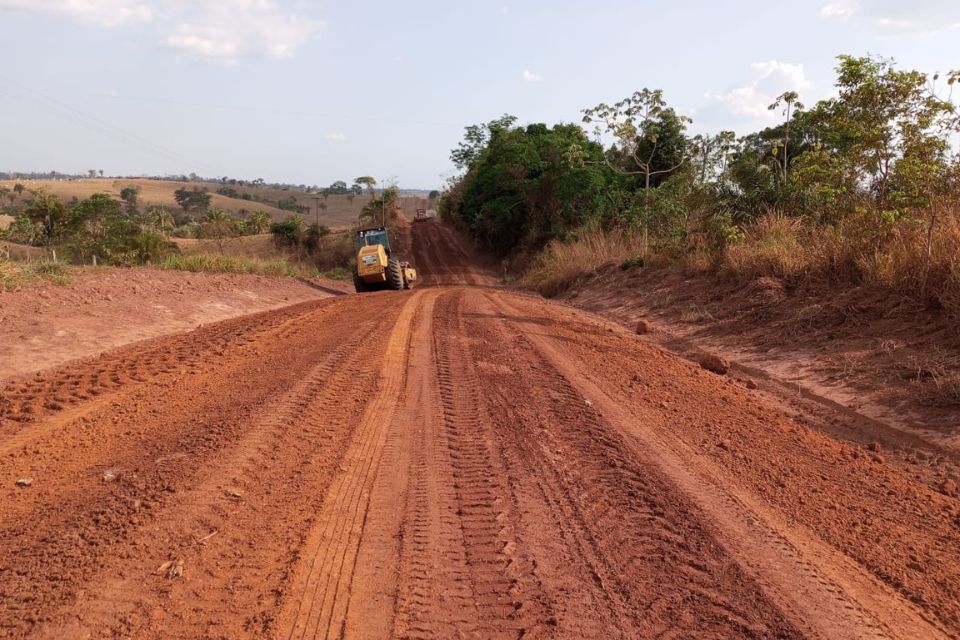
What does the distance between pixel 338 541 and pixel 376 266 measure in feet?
62.1

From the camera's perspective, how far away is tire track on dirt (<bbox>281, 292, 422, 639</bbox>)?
2.95 meters

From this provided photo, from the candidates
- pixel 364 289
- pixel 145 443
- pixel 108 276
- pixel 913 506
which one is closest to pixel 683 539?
pixel 913 506

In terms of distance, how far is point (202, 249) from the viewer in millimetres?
43688

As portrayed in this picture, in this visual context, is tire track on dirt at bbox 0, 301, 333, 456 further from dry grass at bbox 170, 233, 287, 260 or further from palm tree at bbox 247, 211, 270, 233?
palm tree at bbox 247, 211, 270, 233

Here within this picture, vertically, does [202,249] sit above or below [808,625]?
above

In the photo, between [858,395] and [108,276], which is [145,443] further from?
[108,276]

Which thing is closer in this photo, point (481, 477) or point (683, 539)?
point (683, 539)

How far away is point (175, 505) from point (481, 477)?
205 cm

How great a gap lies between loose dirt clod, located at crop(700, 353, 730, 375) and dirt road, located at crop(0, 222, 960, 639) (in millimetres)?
1283

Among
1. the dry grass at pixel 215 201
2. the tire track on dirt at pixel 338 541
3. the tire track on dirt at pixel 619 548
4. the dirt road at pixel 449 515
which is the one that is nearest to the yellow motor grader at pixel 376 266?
the dirt road at pixel 449 515

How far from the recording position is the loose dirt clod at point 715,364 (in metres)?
8.59

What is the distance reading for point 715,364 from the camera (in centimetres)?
866

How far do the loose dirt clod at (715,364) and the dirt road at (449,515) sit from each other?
50.5 inches

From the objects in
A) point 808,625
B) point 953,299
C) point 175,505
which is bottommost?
point 808,625
